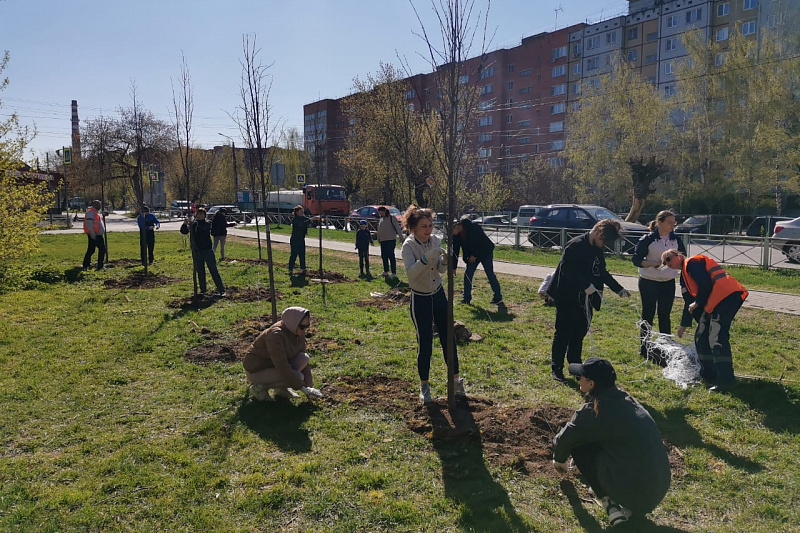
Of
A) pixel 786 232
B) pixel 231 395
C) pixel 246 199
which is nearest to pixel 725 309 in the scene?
pixel 231 395

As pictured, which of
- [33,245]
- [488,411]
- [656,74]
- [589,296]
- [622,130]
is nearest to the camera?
[488,411]

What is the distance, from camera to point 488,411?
485cm

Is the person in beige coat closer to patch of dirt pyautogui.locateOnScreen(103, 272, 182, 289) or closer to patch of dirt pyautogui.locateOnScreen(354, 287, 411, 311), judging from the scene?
patch of dirt pyautogui.locateOnScreen(354, 287, 411, 311)

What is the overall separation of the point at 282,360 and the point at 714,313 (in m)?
4.18

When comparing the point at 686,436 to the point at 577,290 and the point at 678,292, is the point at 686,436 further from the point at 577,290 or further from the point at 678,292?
the point at 678,292

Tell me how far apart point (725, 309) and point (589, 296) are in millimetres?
1249

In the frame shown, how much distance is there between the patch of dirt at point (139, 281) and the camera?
11.7m

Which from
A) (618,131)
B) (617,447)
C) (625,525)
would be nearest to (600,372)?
(617,447)

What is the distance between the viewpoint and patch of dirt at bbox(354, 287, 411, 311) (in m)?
9.72

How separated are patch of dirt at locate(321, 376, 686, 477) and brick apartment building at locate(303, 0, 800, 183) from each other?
41.4 m

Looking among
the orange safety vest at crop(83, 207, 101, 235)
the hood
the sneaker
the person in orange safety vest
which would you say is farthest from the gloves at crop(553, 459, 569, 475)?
the orange safety vest at crop(83, 207, 101, 235)

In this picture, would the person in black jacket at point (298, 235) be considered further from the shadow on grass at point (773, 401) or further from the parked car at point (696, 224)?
the parked car at point (696, 224)

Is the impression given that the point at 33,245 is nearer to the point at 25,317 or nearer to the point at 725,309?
the point at 25,317

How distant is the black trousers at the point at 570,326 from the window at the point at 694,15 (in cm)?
A: 5352
